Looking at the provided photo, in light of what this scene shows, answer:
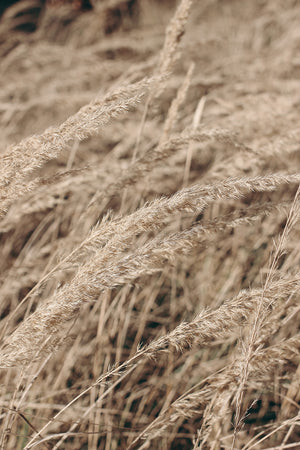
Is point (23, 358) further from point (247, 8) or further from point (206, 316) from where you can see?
point (247, 8)

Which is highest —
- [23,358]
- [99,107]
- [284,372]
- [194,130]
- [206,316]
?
[99,107]

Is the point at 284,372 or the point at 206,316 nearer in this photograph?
the point at 206,316

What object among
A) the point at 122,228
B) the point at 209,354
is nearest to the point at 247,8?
Answer: the point at 209,354

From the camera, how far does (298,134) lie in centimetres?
147

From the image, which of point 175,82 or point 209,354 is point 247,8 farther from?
point 209,354

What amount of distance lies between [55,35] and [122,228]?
12.8ft

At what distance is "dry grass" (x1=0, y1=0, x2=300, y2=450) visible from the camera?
2.93 ft

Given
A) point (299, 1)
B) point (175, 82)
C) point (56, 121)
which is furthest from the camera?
point (299, 1)

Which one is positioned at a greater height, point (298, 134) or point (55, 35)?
point (55, 35)

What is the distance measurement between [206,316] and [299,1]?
4180 millimetres

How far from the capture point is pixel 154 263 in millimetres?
918

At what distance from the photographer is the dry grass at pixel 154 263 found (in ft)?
2.93

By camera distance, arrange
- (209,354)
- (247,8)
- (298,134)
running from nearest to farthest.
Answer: (298,134)
(209,354)
(247,8)

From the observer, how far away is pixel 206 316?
891mm
